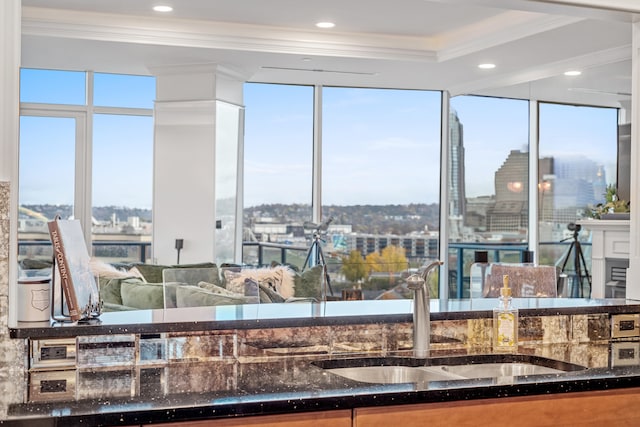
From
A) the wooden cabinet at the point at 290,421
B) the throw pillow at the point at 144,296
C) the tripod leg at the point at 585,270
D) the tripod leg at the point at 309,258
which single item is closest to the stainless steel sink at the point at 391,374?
the wooden cabinet at the point at 290,421

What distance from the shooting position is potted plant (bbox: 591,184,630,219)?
6811mm

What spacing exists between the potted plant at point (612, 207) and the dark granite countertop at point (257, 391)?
452 cm

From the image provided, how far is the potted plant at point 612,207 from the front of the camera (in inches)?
268

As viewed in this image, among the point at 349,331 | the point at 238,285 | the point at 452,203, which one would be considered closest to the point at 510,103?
the point at 452,203

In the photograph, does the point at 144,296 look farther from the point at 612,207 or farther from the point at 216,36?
the point at 612,207

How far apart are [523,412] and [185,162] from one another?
5.58 meters

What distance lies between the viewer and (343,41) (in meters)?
6.80

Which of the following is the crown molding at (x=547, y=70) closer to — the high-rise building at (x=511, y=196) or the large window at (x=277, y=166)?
the high-rise building at (x=511, y=196)

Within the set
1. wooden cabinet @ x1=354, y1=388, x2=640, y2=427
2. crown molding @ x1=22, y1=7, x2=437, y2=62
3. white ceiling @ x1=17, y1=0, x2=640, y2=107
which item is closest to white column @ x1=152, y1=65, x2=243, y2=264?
white ceiling @ x1=17, y1=0, x2=640, y2=107

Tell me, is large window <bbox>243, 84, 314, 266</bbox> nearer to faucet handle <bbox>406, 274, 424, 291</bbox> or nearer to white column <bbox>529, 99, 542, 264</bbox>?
white column <bbox>529, 99, 542, 264</bbox>

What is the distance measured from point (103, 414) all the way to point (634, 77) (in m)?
2.55

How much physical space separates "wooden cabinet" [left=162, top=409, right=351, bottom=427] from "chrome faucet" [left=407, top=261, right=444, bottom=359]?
0.64m

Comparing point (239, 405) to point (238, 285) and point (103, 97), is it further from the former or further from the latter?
point (103, 97)

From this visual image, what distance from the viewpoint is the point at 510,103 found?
816 centimetres
